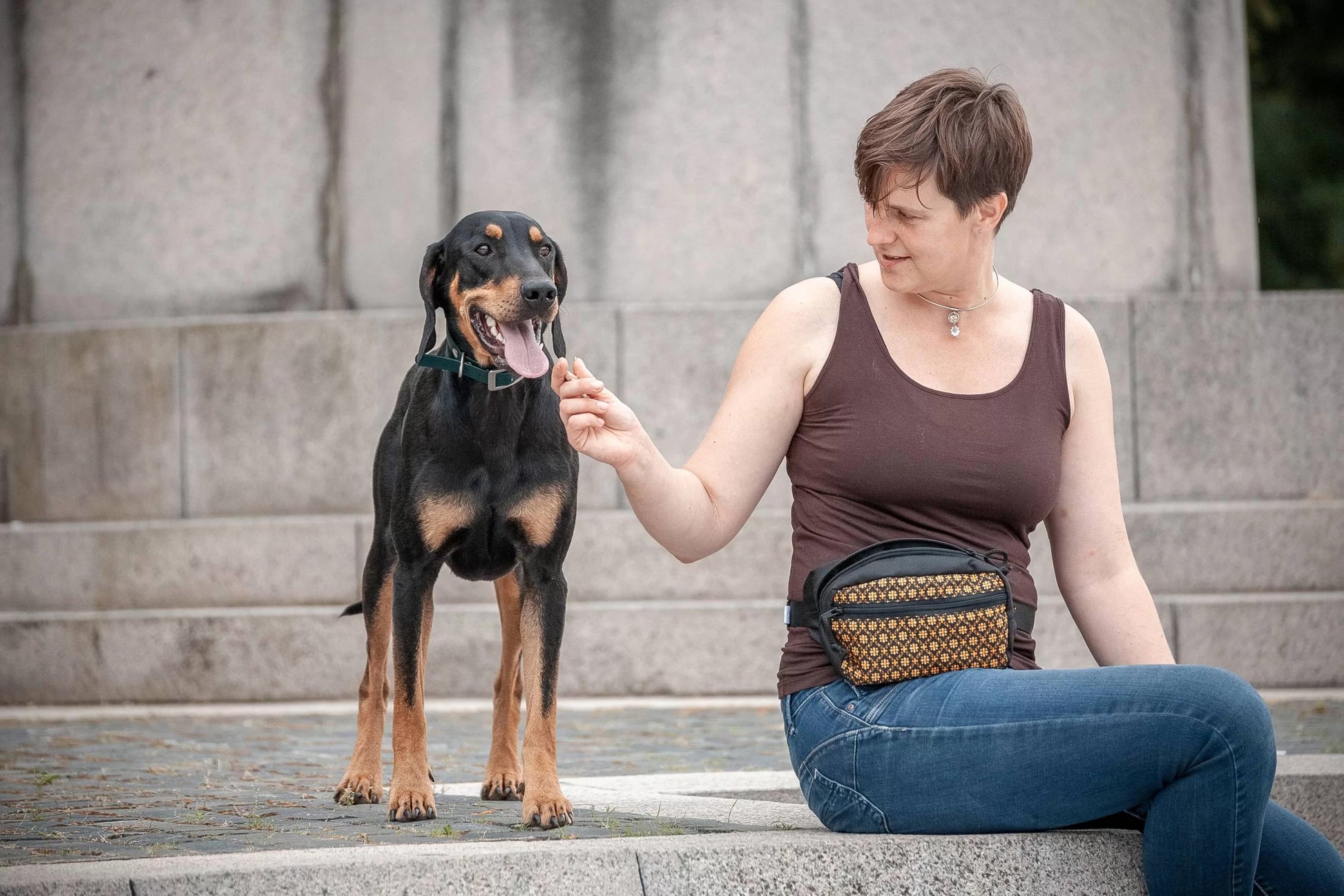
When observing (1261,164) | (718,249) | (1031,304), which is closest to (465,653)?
(718,249)

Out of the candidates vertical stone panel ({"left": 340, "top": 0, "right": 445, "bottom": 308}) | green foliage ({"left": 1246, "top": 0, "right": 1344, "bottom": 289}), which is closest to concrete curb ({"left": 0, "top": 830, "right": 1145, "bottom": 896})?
vertical stone panel ({"left": 340, "top": 0, "right": 445, "bottom": 308})

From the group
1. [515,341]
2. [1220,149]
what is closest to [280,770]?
[515,341]

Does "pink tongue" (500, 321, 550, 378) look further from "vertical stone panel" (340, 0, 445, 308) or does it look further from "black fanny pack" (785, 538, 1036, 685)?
"vertical stone panel" (340, 0, 445, 308)

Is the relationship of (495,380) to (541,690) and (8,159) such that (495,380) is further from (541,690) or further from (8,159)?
(8,159)

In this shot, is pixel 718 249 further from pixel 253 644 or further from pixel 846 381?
pixel 846 381

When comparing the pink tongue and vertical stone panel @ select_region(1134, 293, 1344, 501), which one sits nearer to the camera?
the pink tongue

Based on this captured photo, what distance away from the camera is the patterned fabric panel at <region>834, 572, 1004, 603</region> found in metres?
3.30

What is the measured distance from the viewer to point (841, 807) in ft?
11.1

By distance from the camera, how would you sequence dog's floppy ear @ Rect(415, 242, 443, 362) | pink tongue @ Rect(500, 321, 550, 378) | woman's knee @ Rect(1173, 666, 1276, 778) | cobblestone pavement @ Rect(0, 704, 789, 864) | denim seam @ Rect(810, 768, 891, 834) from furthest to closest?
dog's floppy ear @ Rect(415, 242, 443, 362)
pink tongue @ Rect(500, 321, 550, 378)
cobblestone pavement @ Rect(0, 704, 789, 864)
denim seam @ Rect(810, 768, 891, 834)
woman's knee @ Rect(1173, 666, 1276, 778)

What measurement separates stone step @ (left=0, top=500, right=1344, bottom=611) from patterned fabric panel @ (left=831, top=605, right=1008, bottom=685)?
4991 mm

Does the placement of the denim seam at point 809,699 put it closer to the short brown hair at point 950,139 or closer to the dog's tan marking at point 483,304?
the short brown hair at point 950,139

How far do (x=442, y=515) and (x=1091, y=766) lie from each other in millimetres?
2087

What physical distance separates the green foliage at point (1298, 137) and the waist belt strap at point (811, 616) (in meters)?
14.0

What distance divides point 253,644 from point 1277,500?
5.72m
